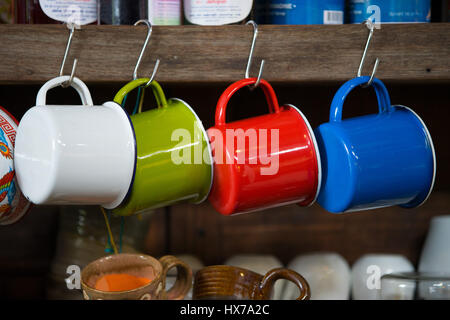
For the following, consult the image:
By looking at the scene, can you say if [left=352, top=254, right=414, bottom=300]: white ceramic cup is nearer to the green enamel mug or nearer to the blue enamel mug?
the blue enamel mug

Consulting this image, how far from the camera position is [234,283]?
92 centimetres

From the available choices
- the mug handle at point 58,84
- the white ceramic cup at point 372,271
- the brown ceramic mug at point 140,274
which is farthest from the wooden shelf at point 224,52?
the white ceramic cup at point 372,271

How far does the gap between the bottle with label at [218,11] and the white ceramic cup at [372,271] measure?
0.55 m

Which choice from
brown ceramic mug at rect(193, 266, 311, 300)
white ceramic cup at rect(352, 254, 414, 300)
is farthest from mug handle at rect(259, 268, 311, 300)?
white ceramic cup at rect(352, 254, 414, 300)

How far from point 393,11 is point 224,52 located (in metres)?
0.28

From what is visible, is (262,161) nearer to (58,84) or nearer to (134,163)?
(134,163)

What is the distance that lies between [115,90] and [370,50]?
51cm

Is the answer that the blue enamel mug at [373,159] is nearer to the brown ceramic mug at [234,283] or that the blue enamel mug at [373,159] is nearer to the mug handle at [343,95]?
the mug handle at [343,95]

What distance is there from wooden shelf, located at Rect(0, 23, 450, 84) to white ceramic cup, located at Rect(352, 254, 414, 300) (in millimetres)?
403

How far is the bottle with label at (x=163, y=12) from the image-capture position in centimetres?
86

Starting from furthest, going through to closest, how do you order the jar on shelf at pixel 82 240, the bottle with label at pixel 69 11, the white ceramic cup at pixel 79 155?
the jar on shelf at pixel 82 240
the bottle with label at pixel 69 11
the white ceramic cup at pixel 79 155

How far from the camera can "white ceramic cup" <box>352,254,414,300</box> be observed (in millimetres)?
1081
